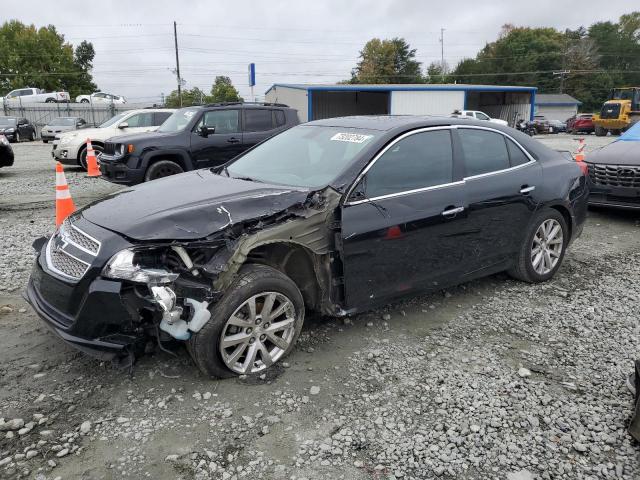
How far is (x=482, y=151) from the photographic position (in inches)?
178

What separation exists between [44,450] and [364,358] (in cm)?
200

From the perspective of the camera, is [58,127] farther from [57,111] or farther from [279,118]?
[279,118]

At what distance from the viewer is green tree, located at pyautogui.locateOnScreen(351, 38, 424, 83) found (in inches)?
3127

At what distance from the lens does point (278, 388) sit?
326 cm

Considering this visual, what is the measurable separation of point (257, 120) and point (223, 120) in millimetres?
708

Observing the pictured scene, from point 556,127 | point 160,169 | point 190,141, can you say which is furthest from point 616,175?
point 556,127

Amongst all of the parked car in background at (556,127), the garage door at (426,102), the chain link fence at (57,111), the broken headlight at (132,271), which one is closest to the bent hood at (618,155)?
the broken headlight at (132,271)

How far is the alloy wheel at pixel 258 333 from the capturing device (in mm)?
3209

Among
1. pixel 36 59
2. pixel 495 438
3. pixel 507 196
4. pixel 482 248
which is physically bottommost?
pixel 495 438

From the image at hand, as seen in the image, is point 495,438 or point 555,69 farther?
point 555,69

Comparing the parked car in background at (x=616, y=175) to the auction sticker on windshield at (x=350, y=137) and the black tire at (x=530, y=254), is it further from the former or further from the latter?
the auction sticker on windshield at (x=350, y=137)

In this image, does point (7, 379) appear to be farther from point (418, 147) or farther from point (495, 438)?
point (418, 147)

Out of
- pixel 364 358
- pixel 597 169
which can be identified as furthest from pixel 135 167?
pixel 597 169

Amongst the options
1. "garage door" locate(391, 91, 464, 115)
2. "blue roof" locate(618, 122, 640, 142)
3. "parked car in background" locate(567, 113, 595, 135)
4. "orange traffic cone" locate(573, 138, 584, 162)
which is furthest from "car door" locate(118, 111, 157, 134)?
"parked car in background" locate(567, 113, 595, 135)
